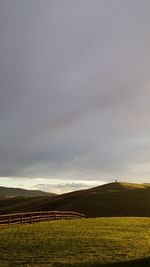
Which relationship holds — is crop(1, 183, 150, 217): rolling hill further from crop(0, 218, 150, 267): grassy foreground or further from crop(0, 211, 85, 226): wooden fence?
crop(0, 218, 150, 267): grassy foreground

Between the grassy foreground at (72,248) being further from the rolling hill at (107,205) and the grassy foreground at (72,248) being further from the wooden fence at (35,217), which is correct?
the rolling hill at (107,205)

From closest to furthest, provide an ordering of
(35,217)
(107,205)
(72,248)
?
(72,248) → (35,217) → (107,205)

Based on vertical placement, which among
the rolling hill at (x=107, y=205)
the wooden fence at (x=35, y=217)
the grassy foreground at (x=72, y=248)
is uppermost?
the rolling hill at (x=107, y=205)

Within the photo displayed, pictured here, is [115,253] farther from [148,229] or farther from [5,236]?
[148,229]

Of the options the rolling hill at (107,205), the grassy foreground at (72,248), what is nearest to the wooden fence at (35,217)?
the grassy foreground at (72,248)

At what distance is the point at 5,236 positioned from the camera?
120ft

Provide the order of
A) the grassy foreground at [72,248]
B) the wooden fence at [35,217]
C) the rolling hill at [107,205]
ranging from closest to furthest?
the grassy foreground at [72,248]
the wooden fence at [35,217]
the rolling hill at [107,205]

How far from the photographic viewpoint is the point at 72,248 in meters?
29.9

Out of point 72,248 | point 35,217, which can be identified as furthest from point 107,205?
point 72,248

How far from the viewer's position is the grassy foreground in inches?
992

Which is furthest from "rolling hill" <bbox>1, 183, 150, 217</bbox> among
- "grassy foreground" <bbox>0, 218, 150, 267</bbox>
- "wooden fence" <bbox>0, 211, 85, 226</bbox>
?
"grassy foreground" <bbox>0, 218, 150, 267</bbox>

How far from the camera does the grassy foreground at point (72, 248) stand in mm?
25188

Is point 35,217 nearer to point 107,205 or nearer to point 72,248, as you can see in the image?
point 72,248

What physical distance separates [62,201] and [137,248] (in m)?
79.7
